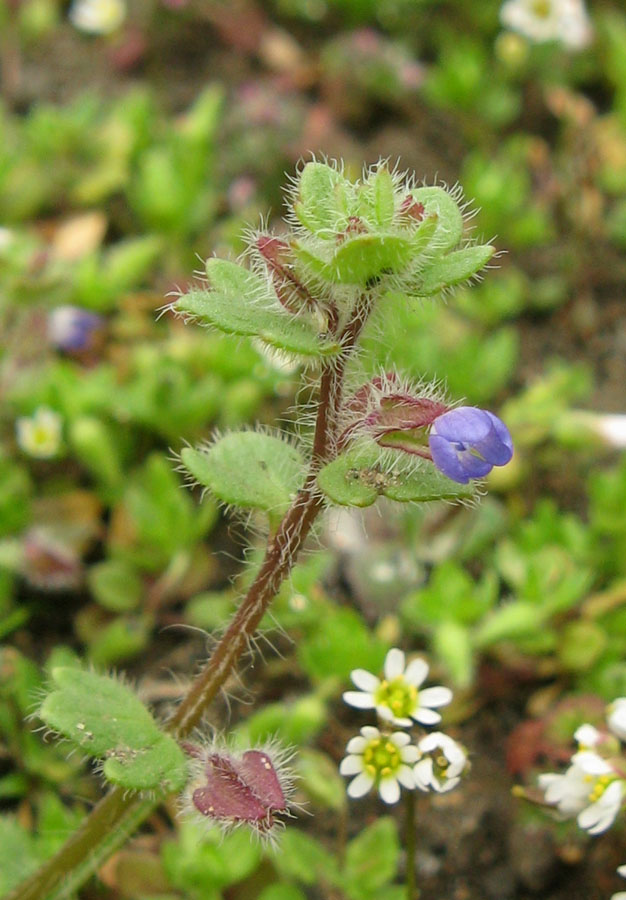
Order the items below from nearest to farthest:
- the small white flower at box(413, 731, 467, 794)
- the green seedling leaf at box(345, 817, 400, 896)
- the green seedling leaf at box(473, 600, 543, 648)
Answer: the small white flower at box(413, 731, 467, 794), the green seedling leaf at box(345, 817, 400, 896), the green seedling leaf at box(473, 600, 543, 648)

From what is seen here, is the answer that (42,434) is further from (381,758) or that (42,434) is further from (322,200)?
(322,200)

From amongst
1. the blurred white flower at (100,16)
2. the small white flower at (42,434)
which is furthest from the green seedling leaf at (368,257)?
the blurred white flower at (100,16)

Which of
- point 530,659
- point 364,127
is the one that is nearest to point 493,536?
point 530,659

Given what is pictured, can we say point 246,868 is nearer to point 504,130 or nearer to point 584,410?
point 584,410

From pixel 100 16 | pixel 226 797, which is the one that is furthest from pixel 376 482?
pixel 100 16

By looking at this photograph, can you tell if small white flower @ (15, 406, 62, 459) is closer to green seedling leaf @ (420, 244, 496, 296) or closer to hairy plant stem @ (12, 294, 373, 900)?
hairy plant stem @ (12, 294, 373, 900)

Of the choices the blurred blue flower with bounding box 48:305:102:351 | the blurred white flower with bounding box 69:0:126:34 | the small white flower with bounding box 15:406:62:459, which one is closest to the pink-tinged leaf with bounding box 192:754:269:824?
the small white flower with bounding box 15:406:62:459
